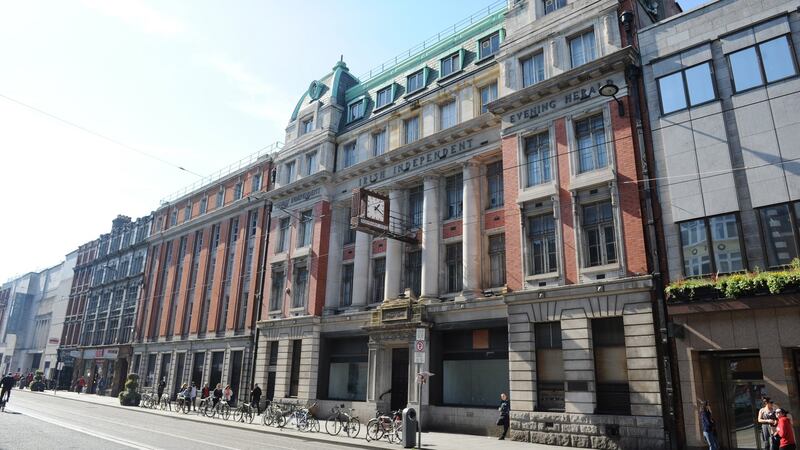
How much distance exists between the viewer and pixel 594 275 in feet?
64.6

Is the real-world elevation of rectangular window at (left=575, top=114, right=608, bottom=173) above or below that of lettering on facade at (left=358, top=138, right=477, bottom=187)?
below

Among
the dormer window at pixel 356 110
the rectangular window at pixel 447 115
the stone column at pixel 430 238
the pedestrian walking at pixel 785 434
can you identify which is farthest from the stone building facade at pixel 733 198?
the dormer window at pixel 356 110

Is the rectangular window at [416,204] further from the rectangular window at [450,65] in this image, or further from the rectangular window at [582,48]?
the rectangular window at [582,48]

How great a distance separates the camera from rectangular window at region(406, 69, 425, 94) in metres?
31.1

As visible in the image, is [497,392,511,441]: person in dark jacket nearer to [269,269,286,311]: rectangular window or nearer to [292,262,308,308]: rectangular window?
[292,262,308,308]: rectangular window

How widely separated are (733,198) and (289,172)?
93.7 feet

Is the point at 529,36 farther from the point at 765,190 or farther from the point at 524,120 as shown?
the point at 765,190

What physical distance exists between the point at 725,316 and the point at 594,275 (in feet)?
14.9

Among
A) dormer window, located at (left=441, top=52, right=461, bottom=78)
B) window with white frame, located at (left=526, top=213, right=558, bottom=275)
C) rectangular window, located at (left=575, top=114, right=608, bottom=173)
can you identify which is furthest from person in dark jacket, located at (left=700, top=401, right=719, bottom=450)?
dormer window, located at (left=441, top=52, right=461, bottom=78)

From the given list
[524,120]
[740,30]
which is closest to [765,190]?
[740,30]

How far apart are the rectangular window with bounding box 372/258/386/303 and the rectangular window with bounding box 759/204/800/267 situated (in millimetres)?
18890

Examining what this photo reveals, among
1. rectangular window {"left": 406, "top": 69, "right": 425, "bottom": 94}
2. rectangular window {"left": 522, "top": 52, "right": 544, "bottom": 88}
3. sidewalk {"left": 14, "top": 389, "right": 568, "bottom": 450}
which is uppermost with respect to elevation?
rectangular window {"left": 406, "top": 69, "right": 425, "bottom": 94}

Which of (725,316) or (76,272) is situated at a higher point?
(76,272)

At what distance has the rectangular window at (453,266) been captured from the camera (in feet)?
85.7
